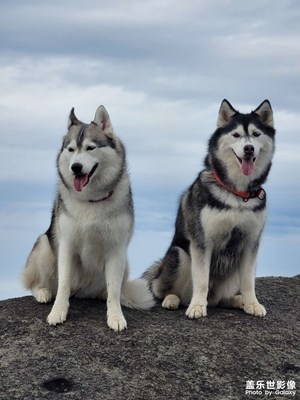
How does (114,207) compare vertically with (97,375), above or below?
above

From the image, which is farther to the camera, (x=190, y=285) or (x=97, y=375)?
(x=190, y=285)

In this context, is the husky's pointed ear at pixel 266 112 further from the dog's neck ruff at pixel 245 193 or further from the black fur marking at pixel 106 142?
the black fur marking at pixel 106 142

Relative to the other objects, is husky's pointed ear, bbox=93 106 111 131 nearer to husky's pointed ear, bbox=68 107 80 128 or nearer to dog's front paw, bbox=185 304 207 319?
husky's pointed ear, bbox=68 107 80 128

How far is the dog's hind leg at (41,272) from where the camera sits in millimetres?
8793

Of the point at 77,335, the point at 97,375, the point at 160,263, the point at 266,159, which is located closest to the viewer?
the point at 97,375

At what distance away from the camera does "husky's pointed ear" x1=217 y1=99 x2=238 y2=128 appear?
895 centimetres

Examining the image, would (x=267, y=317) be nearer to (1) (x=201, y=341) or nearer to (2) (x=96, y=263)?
(1) (x=201, y=341)

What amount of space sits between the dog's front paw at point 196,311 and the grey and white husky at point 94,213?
1.00 m

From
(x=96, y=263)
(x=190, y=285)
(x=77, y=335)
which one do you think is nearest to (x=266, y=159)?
(x=190, y=285)

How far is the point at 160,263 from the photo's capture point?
10047 mm

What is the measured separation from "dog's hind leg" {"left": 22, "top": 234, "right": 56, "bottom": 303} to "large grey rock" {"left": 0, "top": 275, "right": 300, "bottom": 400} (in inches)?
7.0

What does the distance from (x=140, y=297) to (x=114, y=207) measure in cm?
156

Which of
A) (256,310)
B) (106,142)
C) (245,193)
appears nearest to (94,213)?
(106,142)
